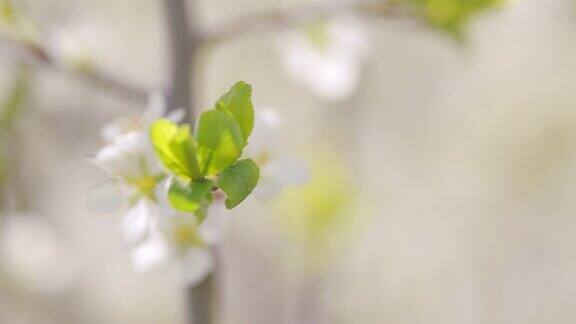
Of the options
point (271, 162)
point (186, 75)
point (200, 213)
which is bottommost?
point (200, 213)

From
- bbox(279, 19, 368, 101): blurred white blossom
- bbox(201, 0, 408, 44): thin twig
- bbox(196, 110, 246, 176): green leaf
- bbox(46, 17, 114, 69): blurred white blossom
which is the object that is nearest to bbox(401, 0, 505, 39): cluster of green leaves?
bbox(201, 0, 408, 44): thin twig

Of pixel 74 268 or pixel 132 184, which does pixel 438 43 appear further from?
pixel 132 184

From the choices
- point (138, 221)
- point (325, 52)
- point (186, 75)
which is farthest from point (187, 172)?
point (325, 52)

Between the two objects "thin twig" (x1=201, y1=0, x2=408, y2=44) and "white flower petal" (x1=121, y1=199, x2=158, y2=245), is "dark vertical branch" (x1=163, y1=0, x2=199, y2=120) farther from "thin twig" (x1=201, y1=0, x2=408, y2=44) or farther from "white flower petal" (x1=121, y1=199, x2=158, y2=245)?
"white flower petal" (x1=121, y1=199, x2=158, y2=245)

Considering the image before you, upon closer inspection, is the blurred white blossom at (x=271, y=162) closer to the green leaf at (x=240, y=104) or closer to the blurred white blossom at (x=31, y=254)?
the green leaf at (x=240, y=104)

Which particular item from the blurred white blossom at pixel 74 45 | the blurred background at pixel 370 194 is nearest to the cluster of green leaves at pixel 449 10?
the blurred white blossom at pixel 74 45

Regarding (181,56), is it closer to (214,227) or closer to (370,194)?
(214,227)
